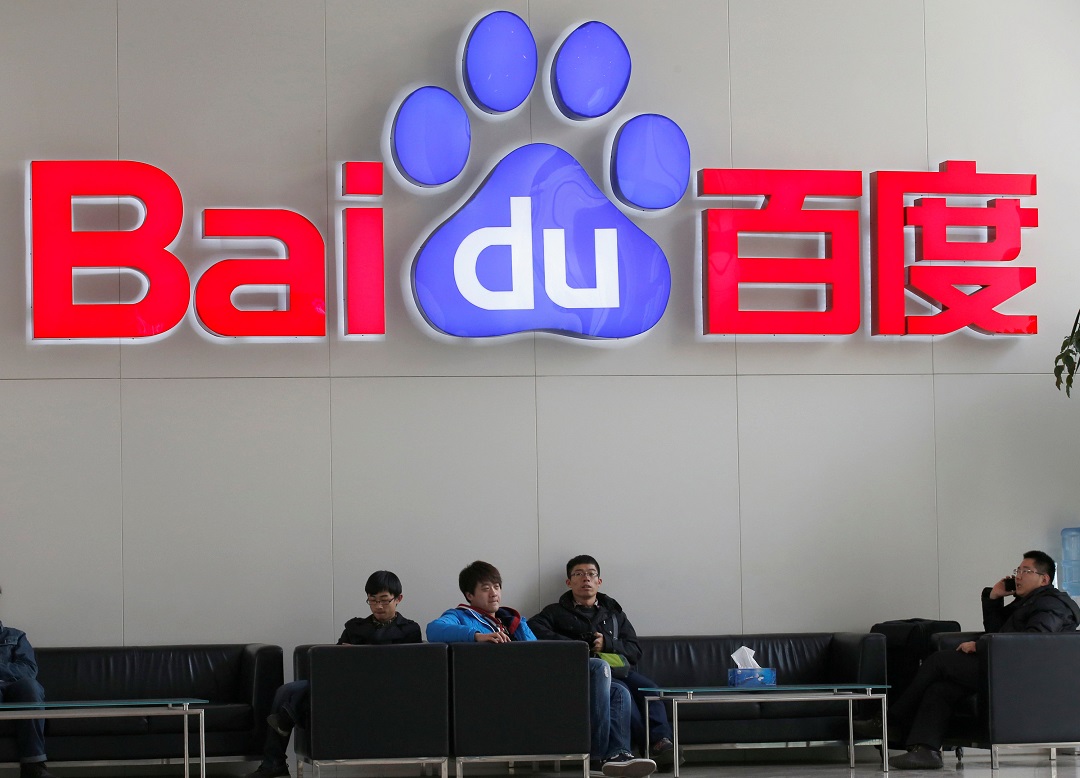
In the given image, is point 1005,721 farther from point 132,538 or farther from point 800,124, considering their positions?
point 132,538

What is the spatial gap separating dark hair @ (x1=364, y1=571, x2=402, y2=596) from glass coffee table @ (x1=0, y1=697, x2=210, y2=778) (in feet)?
3.17

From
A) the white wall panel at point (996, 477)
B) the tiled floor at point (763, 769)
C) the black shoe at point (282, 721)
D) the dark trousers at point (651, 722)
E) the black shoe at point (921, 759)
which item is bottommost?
the tiled floor at point (763, 769)

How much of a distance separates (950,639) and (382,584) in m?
3.00

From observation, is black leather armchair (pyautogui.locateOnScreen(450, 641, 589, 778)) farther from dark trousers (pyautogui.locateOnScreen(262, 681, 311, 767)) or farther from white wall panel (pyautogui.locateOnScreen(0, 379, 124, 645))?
white wall panel (pyautogui.locateOnScreen(0, 379, 124, 645))

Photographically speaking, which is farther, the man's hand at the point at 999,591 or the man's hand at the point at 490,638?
the man's hand at the point at 999,591

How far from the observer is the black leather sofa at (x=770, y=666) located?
650 cm

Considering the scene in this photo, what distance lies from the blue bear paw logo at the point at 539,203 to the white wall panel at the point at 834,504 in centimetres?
103

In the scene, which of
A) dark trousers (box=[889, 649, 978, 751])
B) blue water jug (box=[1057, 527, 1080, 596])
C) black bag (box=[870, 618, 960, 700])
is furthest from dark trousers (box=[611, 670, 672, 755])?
blue water jug (box=[1057, 527, 1080, 596])

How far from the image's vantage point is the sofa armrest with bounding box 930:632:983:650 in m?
6.86

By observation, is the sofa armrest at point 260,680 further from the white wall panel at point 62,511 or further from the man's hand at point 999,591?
the man's hand at point 999,591

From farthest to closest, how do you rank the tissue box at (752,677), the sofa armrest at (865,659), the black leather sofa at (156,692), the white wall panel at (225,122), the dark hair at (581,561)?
the white wall panel at (225,122) < the dark hair at (581,561) < the sofa armrest at (865,659) < the tissue box at (752,677) < the black leather sofa at (156,692)

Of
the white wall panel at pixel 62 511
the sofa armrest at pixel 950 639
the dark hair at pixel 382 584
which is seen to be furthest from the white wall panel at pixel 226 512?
the sofa armrest at pixel 950 639

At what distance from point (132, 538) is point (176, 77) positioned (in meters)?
2.56

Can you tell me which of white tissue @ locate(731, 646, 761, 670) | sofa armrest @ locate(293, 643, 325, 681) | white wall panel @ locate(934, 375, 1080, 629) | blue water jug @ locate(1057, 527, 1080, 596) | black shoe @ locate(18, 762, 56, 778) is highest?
white wall panel @ locate(934, 375, 1080, 629)
